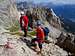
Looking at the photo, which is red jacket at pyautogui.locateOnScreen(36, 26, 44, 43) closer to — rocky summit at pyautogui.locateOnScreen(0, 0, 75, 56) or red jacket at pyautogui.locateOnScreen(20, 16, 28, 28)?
rocky summit at pyautogui.locateOnScreen(0, 0, 75, 56)

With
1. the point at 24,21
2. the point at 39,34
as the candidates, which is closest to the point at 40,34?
the point at 39,34

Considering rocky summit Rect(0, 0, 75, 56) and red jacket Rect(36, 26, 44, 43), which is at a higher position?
red jacket Rect(36, 26, 44, 43)

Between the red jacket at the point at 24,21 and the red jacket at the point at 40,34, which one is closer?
the red jacket at the point at 40,34

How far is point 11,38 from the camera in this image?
24859 millimetres

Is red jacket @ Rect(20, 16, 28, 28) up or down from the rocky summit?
up

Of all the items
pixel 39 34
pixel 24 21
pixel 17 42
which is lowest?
pixel 17 42

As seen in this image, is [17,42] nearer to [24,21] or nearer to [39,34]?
[24,21]

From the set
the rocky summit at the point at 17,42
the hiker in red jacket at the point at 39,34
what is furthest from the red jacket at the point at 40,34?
the rocky summit at the point at 17,42

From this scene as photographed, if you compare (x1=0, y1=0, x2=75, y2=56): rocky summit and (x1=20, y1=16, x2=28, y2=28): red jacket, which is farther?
(x1=20, y1=16, x2=28, y2=28): red jacket

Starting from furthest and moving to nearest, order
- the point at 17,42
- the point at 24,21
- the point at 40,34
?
the point at 24,21 → the point at 17,42 → the point at 40,34

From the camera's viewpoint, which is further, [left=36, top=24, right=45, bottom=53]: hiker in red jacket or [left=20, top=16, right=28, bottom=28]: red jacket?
[left=20, top=16, right=28, bottom=28]: red jacket

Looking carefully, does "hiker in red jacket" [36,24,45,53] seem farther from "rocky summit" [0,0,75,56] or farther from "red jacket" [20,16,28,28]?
"red jacket" [20,16,28,28]

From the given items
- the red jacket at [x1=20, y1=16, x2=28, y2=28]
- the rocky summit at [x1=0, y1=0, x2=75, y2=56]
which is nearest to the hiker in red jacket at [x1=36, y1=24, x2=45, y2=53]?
the rocky summit at [x1=0, y1=0, x2=75, y2=56]

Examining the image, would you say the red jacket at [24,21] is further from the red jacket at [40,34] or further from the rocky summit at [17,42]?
the red jacket at [40,34]
